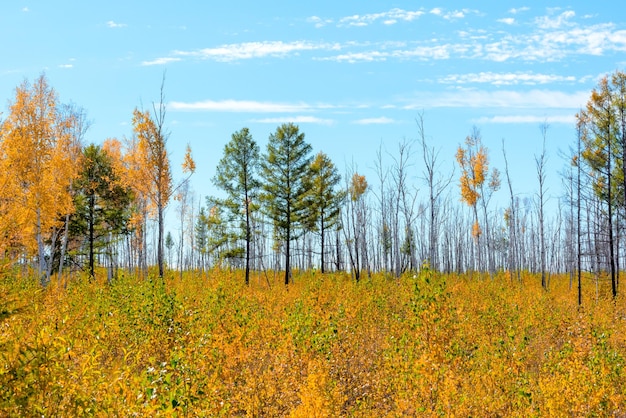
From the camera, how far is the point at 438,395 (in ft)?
23.1

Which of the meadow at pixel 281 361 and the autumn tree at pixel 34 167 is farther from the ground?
the autumn tree at pixel 34 167

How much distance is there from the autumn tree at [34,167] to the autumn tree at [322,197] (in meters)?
13.7

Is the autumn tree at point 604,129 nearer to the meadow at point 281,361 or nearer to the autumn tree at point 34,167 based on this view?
the meadow at point 281,361

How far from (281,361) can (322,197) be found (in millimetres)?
25136

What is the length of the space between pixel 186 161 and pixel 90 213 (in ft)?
22.6

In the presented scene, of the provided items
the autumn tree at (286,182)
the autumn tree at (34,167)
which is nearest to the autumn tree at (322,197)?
the autumn tree at (286,182)

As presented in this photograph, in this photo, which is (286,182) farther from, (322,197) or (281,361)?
(281,361)

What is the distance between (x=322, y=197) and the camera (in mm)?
33438

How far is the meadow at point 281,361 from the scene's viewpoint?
12.8 feet

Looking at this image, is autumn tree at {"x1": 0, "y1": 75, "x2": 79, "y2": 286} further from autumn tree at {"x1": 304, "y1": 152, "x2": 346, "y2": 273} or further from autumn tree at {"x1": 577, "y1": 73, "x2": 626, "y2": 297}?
autumn tree at {"x1": 577, "y1": 73, "x2": 626, "y2": 297}

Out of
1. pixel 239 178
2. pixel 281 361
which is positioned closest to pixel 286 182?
pixel 239 178

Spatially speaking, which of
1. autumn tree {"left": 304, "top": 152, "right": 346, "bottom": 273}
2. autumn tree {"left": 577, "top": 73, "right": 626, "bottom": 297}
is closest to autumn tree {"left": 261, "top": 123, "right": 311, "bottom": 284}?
autumn tree {"left": 304, "top": 152, "right": 346, "bottom": 273}

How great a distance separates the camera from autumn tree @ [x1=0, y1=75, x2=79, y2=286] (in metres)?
21.8

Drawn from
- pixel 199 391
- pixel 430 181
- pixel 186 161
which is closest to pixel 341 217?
pixel 430 181
